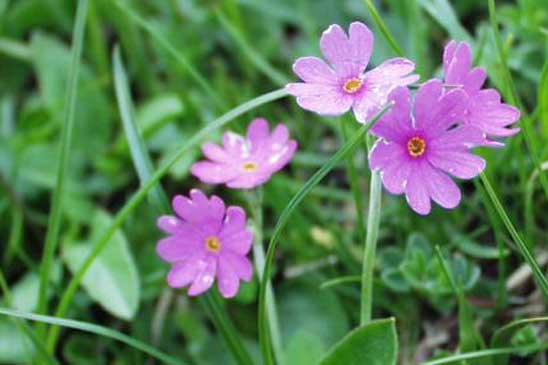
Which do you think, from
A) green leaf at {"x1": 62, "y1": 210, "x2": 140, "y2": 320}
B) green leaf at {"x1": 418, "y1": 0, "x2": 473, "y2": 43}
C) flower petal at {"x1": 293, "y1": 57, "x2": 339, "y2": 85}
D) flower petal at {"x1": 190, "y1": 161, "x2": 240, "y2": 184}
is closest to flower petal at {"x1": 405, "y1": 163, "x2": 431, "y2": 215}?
flower petal at {"x1": 293, "y1": 57, "x2": 339, "y2": 85}

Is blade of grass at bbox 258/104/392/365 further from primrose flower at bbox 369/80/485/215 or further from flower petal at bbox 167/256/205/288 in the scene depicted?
flower petal at bbox 167/256/205/288

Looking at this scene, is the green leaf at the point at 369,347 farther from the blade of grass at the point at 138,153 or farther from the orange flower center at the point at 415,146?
the blade of grass at the point at 138,153

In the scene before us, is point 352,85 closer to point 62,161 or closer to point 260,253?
point 260,253

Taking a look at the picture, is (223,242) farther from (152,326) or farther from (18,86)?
(18,86)

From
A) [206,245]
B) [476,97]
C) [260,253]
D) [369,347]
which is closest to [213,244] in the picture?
[206,245]

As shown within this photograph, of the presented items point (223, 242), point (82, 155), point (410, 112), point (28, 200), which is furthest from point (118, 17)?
point (410, 112)

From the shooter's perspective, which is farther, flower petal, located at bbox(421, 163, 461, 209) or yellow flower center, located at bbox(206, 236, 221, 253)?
yellow flower center, located at bbox(206, 236, 221, 253)
